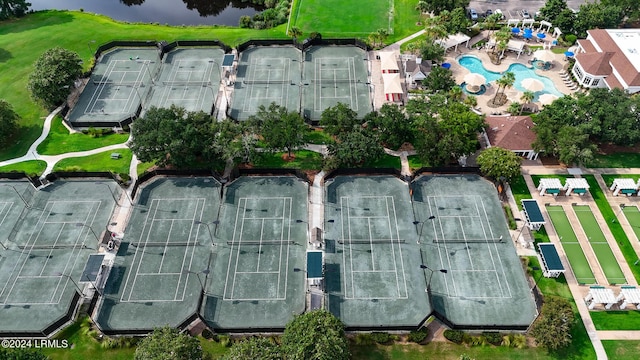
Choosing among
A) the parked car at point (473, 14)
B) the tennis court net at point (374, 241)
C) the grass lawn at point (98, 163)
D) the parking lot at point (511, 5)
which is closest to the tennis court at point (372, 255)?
the tennis court net at point (374, 241)

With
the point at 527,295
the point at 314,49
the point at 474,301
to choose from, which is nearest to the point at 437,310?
the point at 474,301

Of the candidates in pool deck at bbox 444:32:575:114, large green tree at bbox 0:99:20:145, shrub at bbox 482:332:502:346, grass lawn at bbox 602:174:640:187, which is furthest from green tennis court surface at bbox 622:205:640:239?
large green tree at bbox 0:99:20:145

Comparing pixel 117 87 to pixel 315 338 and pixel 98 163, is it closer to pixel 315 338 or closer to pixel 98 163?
pixel 98 163

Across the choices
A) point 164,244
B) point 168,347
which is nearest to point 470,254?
point 168,347

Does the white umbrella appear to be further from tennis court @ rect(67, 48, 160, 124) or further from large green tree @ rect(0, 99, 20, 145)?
large green tree @ rect(0, 99, 20, 145)

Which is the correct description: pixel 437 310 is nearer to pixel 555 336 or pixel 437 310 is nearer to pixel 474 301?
pixel 474 301

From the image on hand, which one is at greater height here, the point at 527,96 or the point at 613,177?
the point at 527,96
